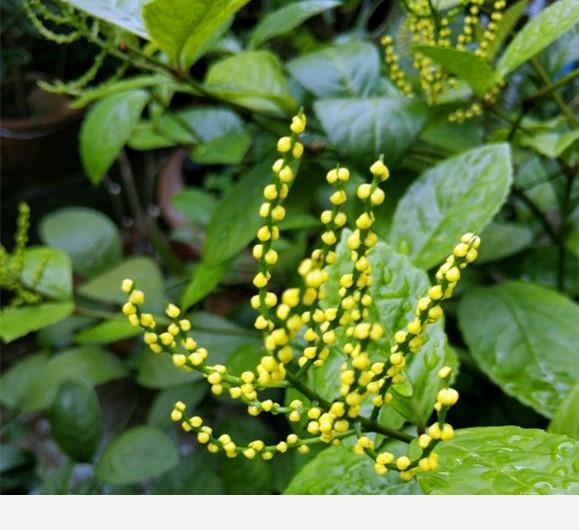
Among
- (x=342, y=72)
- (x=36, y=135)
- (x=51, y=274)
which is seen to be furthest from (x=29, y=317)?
(x=36, y=135)

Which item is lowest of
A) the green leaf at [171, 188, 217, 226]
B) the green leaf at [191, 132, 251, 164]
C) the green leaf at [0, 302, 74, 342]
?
the green leaf at [171, 188, 217, 226]

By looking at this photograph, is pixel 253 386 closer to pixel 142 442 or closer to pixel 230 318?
pixel 142 442

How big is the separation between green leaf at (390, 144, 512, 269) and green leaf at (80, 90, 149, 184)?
0.91 feet

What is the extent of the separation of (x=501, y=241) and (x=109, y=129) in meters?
0.41

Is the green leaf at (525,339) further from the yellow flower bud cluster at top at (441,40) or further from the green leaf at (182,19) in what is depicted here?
the green leaf at (182,19)

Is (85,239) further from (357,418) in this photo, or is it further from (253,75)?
(357,418)

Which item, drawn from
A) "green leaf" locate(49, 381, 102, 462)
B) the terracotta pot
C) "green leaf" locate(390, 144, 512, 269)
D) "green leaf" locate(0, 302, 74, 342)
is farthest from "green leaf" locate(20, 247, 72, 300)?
the terracotta pot

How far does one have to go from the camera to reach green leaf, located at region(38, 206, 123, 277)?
96cm

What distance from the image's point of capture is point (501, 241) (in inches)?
28.8

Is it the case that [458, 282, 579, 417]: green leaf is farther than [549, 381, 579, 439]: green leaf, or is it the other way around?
[458, 282, 579, 417]: green leaf

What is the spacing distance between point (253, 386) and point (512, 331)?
35cm

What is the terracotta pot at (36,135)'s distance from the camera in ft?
4.11

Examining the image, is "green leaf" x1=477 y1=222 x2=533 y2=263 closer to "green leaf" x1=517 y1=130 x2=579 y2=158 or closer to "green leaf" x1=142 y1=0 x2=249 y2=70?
"green leaf" x1=517 y1=130 x2=579 y2=158

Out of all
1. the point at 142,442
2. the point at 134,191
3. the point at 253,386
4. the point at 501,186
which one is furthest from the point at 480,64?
the point at 134,191
